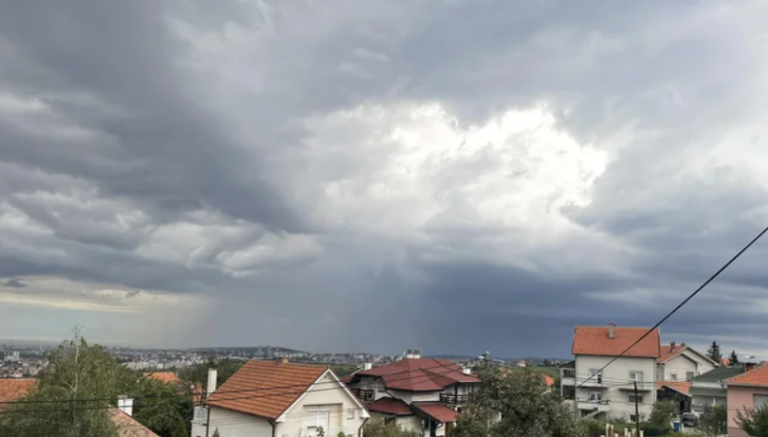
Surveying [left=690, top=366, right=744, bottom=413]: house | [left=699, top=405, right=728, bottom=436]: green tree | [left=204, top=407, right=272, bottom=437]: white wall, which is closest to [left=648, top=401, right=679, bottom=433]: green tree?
[left=699, top=405, right=728, bottom=436]: green tree

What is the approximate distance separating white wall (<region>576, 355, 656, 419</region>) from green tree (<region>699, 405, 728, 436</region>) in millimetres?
14598

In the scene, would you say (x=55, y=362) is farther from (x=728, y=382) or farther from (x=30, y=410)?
(x=728, y=382)

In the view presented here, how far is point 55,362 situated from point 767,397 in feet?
140

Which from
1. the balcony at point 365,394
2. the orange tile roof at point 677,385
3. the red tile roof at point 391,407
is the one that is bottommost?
the red tile roof at point 391,407

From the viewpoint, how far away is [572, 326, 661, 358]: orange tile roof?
66812 millimetres

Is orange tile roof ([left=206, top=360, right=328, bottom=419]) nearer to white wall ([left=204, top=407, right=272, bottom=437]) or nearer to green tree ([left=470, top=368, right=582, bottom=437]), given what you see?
white wall ([left=204, top=407, right=272, bottom=437])

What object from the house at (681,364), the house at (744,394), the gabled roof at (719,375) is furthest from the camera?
the house at (681,364)

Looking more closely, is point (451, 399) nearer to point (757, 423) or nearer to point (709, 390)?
point (757, 423)

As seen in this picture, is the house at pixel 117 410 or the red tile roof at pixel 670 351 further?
the red tile roof at pixel 670 351

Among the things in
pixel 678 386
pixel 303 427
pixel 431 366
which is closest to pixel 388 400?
pixel 431 366

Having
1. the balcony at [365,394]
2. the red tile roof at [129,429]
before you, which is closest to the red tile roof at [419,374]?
the balcony at [365,394]

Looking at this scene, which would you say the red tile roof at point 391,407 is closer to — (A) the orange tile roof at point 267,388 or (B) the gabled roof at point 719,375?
(A) the orange tile roof at point 267,388

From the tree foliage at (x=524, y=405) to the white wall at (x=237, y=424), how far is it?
10.9 m

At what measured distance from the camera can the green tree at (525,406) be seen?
2711 centimetres
